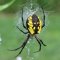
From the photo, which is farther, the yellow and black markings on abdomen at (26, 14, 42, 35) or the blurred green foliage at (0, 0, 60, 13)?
the blurred green foliage at (0, 0, 60, 13)

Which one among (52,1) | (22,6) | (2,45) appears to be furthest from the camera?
(52,1)

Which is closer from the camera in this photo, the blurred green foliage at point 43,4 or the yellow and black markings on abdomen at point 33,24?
the yellow and black markings on abdomen at point 33,24

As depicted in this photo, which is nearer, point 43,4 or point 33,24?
point 33,24

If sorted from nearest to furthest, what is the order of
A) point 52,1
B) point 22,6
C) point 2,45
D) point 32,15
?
point 32,15, point 22,6, point 2,45, point 52,1

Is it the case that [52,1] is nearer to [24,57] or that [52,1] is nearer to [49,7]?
[49,7]

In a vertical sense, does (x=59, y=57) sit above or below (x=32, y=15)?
below

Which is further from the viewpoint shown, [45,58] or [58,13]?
[58,13]

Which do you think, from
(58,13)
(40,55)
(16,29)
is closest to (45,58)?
(40,55)
